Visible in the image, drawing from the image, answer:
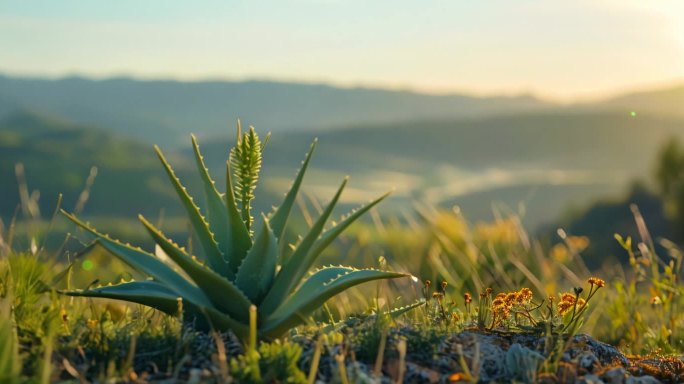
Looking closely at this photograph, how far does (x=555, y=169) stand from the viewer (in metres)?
A: 170

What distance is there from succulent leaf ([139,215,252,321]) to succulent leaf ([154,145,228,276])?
0.20 m

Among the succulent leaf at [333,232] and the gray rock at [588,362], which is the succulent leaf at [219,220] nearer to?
the succulent leaf at [333,232]

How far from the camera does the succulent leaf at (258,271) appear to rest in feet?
11.9

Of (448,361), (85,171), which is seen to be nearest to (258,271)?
(448,361)

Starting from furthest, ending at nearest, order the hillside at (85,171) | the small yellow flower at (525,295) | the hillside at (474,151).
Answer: the hillside at (474,151)
the hillside at (85,171)
the small yellow flower at (525,295)

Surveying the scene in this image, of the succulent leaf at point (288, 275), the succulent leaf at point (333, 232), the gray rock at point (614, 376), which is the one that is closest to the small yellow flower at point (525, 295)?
the gray rock at point (614, 376)

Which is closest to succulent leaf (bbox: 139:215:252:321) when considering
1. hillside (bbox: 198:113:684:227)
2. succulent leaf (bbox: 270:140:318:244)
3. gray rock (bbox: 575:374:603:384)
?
succulent leaf (bbox: 270:140:318:244)

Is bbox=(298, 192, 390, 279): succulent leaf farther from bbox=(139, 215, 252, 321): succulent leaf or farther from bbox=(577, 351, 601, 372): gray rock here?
bbox=(577, 351, 601, 372): gray rock

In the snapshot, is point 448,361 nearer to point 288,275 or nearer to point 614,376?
point 614,376

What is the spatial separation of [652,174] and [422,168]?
449 ft

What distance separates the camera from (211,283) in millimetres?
3529

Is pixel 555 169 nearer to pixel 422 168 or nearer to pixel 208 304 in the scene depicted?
pixel 422 168

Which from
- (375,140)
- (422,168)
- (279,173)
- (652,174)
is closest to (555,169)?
(422,168)

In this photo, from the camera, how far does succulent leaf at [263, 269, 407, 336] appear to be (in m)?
3.53
